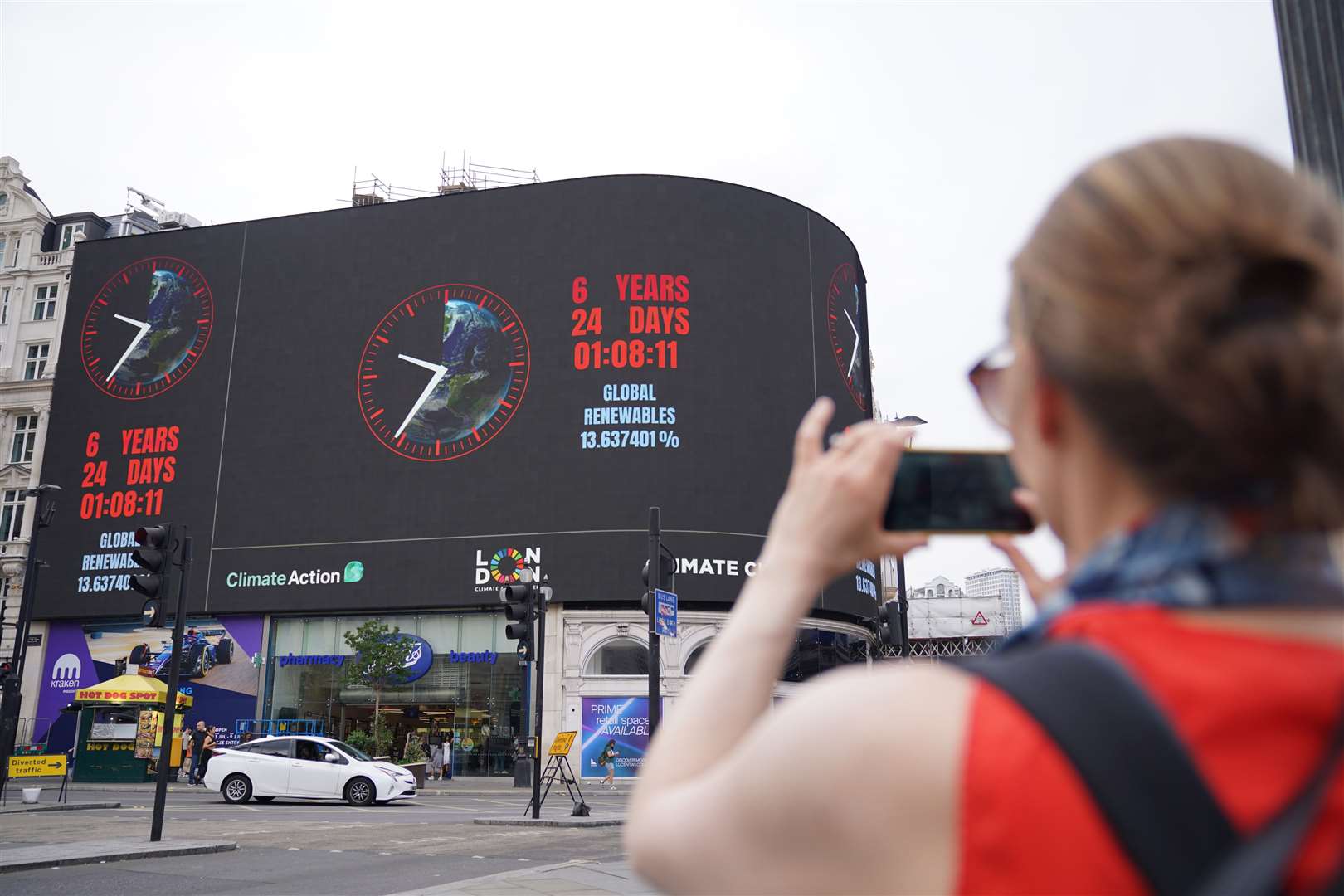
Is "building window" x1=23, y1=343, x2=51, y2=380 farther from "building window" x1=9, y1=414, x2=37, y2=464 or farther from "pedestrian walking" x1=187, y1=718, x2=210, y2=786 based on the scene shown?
"pedestrian walking" x1=187, y1=718, x2=210, y2=786

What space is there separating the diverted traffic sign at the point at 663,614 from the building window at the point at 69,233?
41.2m

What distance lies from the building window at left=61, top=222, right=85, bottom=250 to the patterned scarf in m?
52.1

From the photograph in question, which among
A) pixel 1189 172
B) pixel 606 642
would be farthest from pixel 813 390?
pixel 1189 172

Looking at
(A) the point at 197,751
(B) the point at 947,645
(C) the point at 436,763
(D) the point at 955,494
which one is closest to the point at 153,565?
(D) the point at 955,494

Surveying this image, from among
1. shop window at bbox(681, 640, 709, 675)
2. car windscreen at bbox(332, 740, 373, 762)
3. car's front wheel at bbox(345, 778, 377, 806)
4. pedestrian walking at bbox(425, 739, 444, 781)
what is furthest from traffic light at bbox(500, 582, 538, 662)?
pedestrian walking at bbox(425, 739, 444, 781)

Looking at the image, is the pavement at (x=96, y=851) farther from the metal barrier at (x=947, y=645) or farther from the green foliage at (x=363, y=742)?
the metal barrier at (x=947, y=645)

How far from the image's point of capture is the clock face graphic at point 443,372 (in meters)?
36.3

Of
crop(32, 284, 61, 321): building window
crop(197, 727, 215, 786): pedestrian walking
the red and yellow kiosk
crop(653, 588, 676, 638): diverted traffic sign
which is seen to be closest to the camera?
crop(653, 588, 676, 638): diverted traffic sign

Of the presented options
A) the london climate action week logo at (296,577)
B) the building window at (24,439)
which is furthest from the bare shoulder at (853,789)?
the building window at (24,439)

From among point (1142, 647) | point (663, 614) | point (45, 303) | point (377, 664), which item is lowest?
point (1142, 647)

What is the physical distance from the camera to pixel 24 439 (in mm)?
42906

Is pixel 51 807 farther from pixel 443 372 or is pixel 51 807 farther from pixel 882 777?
pixel 882 777

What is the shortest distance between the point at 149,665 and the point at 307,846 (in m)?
26.6

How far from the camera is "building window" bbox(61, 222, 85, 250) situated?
Answer: 149 feet
